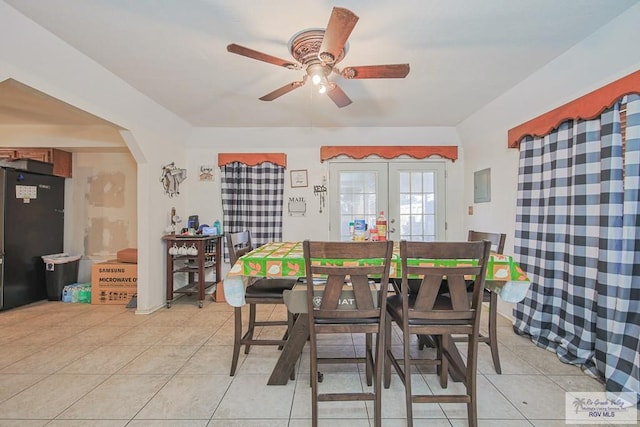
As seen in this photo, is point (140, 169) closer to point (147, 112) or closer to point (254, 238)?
point (147, 112)

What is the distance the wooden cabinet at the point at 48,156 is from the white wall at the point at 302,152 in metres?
1.62

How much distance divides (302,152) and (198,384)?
309 cm

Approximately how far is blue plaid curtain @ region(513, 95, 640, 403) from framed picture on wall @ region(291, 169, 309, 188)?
8.48ft

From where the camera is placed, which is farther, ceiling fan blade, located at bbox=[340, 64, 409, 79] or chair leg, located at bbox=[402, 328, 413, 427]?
ceiling fan blade, located at bbox=[340, 64, 409, 79]

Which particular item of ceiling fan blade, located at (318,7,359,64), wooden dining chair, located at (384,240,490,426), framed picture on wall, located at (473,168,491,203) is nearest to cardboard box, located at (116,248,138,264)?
ceiling fan blade, located at (318,7,359,64)

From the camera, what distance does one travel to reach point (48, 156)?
3.74 meters

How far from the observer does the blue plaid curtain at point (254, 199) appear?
4.06m

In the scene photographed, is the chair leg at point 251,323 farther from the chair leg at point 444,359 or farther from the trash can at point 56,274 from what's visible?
the trash can at point 56,274

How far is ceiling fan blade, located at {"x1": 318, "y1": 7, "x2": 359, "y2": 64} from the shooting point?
134cm

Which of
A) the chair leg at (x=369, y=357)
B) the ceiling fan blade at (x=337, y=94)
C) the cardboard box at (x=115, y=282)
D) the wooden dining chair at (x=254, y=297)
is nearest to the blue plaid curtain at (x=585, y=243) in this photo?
the chair leg at (x=369, y=357)

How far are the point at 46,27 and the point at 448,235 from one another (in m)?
4.57

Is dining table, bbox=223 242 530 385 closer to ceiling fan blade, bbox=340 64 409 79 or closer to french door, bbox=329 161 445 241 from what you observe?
ceiling fan blade, bbox=340 64 409 79

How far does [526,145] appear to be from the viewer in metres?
2.59

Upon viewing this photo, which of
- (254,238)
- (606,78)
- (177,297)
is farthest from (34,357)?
(606,78)
